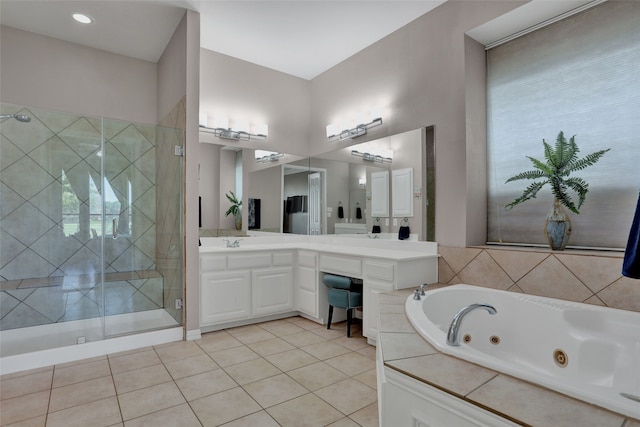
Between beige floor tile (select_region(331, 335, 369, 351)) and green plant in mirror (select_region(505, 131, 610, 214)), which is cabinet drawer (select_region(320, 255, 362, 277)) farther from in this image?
green plant in mirror (select_region(505, 131, 610, 214))

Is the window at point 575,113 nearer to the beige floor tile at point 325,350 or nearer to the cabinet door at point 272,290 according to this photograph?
the beige floor tile at point 325,350

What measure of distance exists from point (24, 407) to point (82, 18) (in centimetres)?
309

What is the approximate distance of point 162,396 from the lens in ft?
6.64

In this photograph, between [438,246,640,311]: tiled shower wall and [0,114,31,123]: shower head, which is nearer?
[438,246,640,311]: tiled shower wall

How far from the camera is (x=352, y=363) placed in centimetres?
248

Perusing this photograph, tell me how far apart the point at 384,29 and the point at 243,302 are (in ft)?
9.96

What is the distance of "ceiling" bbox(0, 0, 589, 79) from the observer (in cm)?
279

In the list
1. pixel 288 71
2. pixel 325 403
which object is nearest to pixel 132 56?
pixel 288 71

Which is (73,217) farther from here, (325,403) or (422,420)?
(422,420)

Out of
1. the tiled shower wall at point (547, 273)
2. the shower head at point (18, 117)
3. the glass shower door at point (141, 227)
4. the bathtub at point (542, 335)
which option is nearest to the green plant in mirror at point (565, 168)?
the tiled shower wall at point (547, 273)

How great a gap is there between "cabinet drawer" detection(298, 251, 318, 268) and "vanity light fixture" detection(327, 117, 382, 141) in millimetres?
1430

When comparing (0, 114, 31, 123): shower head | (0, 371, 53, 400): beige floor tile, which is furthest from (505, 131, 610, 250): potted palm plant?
(0, 114, 31, 123): shower head

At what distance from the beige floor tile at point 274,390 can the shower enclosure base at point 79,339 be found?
1189mm

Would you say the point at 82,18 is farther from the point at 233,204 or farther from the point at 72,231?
the point at 233,204
